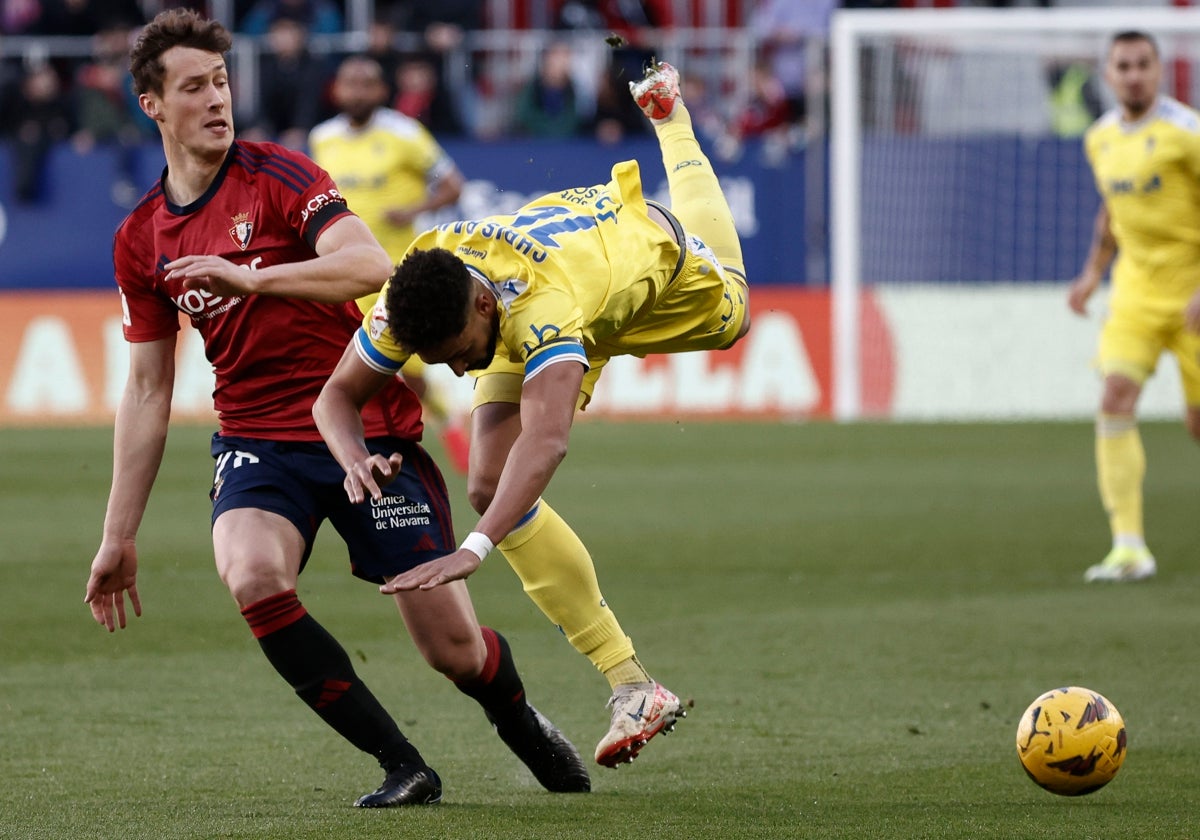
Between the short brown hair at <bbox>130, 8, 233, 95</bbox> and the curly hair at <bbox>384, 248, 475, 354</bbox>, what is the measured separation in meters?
1.02

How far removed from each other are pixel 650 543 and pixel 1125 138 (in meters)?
3.43

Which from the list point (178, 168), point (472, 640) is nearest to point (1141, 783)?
point (472, 640)

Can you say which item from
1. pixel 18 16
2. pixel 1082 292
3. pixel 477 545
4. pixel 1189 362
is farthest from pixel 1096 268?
pixel 18 16

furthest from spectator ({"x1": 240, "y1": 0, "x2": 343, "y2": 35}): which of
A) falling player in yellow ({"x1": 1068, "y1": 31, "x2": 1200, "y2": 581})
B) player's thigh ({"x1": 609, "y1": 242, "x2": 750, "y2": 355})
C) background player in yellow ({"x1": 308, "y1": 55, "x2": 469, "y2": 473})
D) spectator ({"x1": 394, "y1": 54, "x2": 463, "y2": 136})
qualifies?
player's thigh ({"x1": 609, "y1": 242, "x2": 750, "y2": 355})

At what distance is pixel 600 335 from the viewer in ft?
18.1

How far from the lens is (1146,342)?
400 inches

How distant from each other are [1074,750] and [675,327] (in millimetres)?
1709

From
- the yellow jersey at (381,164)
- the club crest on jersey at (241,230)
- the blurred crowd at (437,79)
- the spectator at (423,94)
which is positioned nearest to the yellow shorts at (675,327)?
the club crest on jersey at (241,230)

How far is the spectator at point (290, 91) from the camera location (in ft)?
62.5

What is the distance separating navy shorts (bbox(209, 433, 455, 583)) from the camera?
5336 millimetres

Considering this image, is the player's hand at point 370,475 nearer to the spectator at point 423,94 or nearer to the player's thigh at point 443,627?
the player's thigh at point 443,627

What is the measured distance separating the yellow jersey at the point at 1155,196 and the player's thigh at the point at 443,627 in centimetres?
587

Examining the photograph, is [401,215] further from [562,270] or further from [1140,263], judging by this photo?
[562,270]

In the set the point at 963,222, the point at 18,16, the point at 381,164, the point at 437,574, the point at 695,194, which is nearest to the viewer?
the point at 437,574
